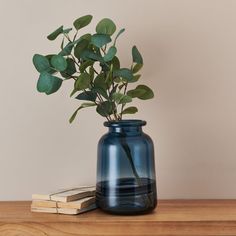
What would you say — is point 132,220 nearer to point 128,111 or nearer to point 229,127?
point 128,111

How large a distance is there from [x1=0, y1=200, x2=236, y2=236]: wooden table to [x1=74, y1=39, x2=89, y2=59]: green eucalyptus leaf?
39 cm

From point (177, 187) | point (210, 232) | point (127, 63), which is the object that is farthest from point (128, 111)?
point (210, 232)

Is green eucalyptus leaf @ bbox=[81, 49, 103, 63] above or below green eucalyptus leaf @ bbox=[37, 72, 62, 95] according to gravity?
above

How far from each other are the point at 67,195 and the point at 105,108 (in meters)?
0.24

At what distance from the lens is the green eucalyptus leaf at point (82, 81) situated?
1.07 m

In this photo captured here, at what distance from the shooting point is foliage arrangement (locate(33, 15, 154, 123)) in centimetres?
107

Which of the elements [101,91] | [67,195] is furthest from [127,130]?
[67,195]

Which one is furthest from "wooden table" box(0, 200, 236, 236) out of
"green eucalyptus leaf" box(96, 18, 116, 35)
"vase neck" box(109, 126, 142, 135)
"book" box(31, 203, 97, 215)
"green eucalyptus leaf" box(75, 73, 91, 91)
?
"green eucalyptus leaf" box(96, 18, 116, 35)

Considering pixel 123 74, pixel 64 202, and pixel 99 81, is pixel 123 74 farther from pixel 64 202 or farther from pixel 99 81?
pixel 64 202

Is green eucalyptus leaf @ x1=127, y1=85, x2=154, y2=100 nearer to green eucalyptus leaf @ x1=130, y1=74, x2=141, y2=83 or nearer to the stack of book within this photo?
green eucalyptus leaf @ x1=130, y1=74, x2=141, y2=83

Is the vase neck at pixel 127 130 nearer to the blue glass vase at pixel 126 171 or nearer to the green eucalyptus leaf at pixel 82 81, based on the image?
the blue glass vase at pixel 126 171

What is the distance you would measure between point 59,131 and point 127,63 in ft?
0.90

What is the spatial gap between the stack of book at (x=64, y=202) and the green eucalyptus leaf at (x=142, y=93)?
28 cm

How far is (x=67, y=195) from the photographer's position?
3.67 ft
